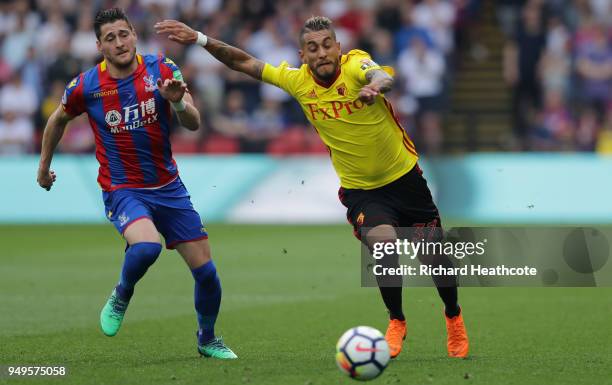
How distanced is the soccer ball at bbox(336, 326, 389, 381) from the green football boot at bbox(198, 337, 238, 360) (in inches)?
55.7

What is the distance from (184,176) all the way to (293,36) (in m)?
4.01

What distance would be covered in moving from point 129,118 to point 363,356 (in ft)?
8.26

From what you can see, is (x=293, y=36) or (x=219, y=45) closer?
(x=219, y=45)

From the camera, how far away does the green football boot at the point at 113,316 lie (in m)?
8.36

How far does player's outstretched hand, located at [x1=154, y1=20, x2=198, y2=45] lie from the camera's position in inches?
341

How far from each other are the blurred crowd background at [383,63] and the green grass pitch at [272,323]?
4888mm

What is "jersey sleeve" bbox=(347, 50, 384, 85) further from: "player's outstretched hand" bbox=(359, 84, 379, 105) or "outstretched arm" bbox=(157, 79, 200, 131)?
"outstretched arm" bbox=(157, 79, 200, 131)

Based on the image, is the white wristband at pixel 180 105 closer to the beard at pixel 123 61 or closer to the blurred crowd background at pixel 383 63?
the beard at pixel 123 61

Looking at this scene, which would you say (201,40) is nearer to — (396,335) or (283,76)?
(283,76)

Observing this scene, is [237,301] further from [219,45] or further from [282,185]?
[282,185]

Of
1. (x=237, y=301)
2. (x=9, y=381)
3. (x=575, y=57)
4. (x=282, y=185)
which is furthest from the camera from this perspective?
(x=575, y=57)

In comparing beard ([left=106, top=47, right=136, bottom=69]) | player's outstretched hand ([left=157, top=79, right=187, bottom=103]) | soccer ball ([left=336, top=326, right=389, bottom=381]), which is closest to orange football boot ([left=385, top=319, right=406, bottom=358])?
soccer ball ([left=336, top=326, right=389, bottom=381])

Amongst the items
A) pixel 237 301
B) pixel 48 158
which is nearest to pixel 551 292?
pixel 237 301

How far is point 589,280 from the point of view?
12.9 meters
